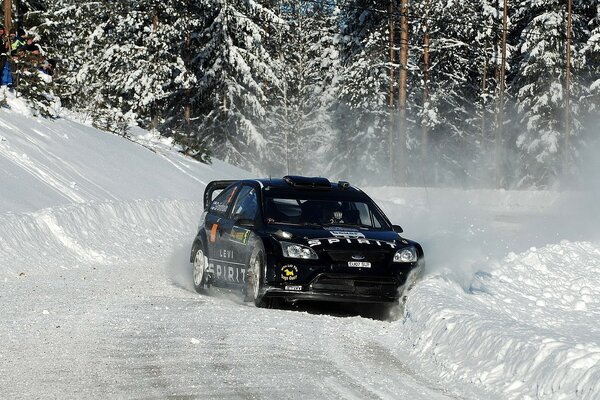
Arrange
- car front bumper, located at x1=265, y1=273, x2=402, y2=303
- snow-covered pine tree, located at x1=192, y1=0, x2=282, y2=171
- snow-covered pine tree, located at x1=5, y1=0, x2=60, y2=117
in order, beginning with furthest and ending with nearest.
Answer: snow-covered pine tree, located at x1=192, y1=0, x2=282, y2=171
snow-covered pine tree, located at x1=5, y1=0, x2=60, y2=117
car front bumper, located at x1=265, y1=273, x2=402, y2=303

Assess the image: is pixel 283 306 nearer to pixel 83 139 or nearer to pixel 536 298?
pixel 536 298

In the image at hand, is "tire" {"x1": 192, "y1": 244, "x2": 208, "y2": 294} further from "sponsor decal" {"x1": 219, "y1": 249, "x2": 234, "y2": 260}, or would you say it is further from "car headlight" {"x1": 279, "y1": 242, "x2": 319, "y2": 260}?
"car headlight" {"x1": 279, "y1": 242, "x2": 319, "y2": 260}

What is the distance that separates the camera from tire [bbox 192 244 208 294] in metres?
12.8

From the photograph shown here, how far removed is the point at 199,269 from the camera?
13117 mm

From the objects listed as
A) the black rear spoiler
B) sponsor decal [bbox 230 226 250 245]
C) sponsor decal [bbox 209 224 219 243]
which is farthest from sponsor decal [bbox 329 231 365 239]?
the black rear spoiler

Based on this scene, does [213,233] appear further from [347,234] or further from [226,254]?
[347,234]

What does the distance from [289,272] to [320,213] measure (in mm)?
1337

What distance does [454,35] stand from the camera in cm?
6431

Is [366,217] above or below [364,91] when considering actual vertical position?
below

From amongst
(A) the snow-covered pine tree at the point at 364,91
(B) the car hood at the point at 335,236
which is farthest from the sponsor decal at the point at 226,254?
(A) the snow-covered pine tree at the point at 364,91

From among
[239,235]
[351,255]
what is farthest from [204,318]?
[239,235]

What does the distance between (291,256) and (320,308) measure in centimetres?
103

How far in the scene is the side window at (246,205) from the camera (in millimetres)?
11966

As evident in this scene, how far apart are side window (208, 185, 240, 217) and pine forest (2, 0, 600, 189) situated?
1168 centimetres
